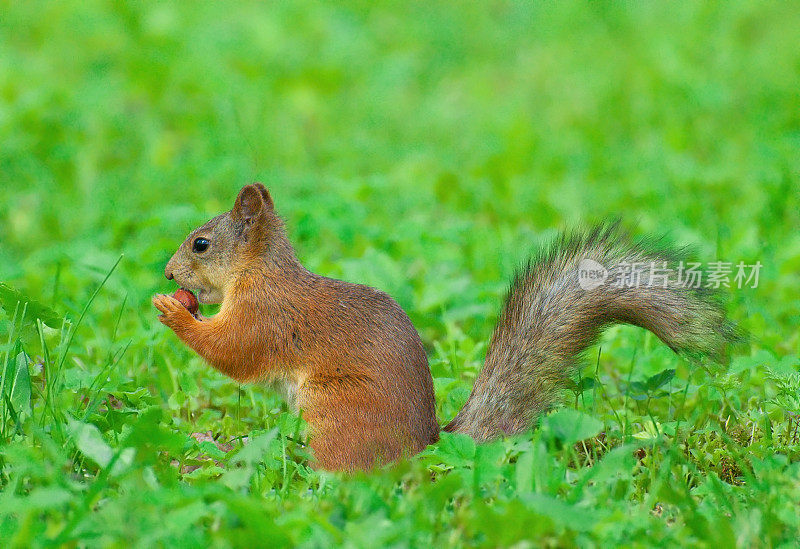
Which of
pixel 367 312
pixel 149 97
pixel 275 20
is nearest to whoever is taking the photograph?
pixel 367 312

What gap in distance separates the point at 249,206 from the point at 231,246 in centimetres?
11

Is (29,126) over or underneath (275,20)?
underneath

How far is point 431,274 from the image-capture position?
12.8 feet

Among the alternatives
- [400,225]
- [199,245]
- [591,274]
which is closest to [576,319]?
[591,274]

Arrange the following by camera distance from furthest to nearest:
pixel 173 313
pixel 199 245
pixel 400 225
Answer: pixel 400 225, pixel 199 245, pixel 173 313

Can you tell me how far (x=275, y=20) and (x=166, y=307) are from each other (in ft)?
14.3

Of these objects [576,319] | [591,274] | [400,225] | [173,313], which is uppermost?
[400,225]

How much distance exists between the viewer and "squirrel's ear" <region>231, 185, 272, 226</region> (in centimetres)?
267

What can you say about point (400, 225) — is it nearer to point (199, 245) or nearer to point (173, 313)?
point (199, 245)

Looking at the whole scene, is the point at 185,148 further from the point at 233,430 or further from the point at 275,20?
the point at 233,430

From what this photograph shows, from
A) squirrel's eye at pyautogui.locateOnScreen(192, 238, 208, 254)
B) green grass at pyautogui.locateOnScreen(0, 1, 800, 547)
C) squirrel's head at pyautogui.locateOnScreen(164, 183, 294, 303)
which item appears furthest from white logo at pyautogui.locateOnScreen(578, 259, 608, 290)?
squirrel's eye at pyautogui.locateOnScreen(192, 238, 208, 254)

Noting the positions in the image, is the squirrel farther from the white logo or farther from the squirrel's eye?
the squirrel's eye

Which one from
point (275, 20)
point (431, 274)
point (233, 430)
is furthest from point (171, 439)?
point (275, 20)

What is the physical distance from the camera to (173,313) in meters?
2.64
